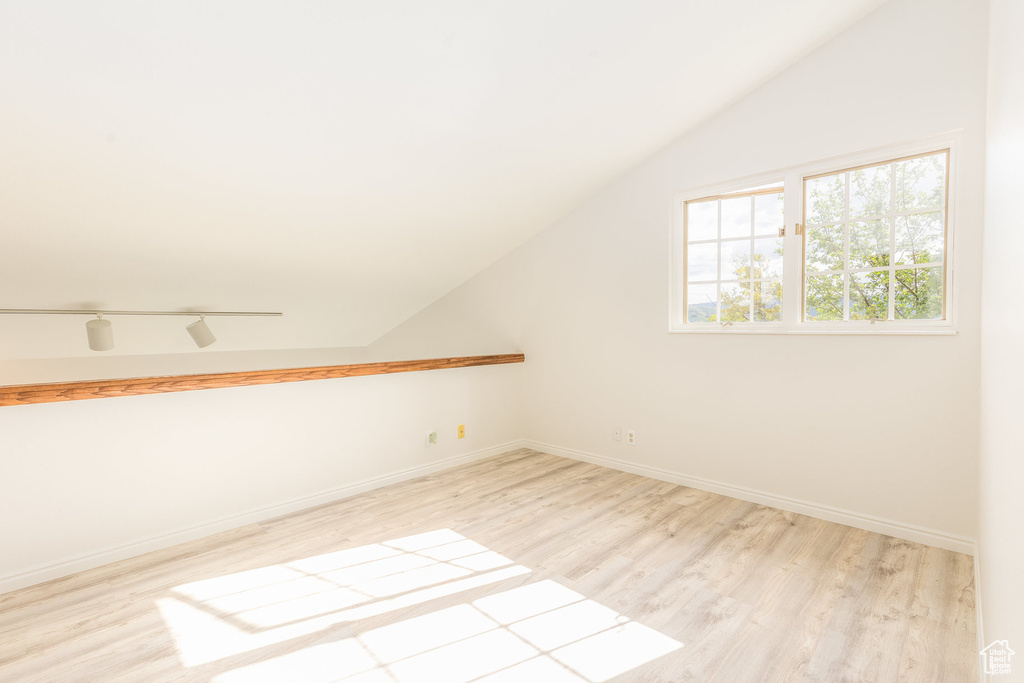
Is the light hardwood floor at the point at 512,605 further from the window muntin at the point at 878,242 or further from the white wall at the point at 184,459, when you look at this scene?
the window muntin at the point at 878,242

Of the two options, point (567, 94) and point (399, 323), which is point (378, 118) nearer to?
point (567, 94)

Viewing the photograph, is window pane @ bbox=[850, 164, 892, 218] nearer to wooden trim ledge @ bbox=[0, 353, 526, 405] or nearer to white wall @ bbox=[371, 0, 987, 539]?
white wall @ bbox=[371, 0, 987, 539]

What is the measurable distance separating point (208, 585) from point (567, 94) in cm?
288

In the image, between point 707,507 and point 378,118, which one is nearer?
point 378,118

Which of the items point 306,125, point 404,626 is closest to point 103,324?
point 306,125

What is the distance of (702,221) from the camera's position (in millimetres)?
3377

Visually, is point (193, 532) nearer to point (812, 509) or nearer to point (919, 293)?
point (812, 509)

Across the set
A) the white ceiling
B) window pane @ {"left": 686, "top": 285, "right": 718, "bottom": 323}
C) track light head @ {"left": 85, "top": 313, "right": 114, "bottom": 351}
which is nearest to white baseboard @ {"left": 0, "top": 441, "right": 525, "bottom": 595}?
track light head @ {"left": 85, "top": 313, "right": 114, "bottom": 351}

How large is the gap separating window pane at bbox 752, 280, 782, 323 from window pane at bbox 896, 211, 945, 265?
1.99 ft

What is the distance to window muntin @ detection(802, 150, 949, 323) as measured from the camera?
2.54 m

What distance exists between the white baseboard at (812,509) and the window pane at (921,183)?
167cm

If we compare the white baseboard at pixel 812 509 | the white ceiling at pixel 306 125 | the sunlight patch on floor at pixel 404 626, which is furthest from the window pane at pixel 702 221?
the sunlight patch on floor at pixel 404 626

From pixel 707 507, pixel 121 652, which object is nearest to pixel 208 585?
pixel 121 652

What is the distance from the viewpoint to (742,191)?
317 cm
